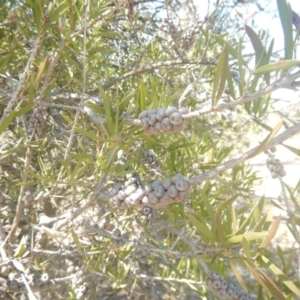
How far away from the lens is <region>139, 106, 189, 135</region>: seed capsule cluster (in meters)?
0.39

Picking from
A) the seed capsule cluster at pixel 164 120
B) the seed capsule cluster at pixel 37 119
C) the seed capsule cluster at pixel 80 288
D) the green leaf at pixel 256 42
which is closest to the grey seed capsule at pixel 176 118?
the seed capsule cluster at pixel 164 120

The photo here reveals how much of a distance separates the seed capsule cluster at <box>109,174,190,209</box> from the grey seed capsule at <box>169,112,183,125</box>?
66 millimetres

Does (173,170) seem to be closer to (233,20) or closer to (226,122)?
(226,122)

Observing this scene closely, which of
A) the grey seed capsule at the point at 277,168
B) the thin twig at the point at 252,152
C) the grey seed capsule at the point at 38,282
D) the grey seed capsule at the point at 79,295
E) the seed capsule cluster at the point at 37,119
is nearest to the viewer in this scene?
the thin twig at the point at 252,152

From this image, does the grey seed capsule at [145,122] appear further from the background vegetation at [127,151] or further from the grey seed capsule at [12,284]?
the grey seed capsule at [12,284]

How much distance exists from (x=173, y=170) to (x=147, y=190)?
274mm

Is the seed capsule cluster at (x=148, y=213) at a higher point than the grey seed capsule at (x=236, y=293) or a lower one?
higher

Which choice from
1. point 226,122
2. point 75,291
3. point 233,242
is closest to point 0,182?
point 75,291

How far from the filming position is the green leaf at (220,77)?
392 millimetres

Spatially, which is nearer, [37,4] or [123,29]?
[37,4]

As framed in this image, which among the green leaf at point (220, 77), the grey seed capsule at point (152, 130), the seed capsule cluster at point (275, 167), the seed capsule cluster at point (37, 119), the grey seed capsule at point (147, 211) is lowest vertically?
the grey seed capsule at point (147, 211)

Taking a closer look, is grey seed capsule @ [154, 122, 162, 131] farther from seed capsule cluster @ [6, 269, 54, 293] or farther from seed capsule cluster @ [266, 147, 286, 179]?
seed capsule cluster @ [6, 269, 54, 293]

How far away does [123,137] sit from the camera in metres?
0.52

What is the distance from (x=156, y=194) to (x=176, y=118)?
0.10 metres
